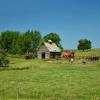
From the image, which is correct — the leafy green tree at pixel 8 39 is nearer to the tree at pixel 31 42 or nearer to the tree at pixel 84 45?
the tree at pixel 84 45

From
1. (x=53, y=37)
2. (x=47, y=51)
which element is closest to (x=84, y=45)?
(x=53, y=37)

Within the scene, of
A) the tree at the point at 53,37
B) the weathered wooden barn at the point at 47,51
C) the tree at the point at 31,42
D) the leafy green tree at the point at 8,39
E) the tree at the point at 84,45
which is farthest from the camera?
Result: the tree at the point at 84,45

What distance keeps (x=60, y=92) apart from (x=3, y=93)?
A: 4952mm

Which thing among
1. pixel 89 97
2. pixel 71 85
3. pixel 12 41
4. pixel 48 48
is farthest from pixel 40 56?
pixel 89 97

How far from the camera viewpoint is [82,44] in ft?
511

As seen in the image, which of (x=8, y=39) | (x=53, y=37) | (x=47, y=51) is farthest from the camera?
(x=8, y=39)

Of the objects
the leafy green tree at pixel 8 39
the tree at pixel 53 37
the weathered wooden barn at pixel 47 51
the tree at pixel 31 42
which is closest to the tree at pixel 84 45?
the tree at pixel 53 37

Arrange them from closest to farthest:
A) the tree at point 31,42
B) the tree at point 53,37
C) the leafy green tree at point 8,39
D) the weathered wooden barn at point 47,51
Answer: the weathered wooden barn at point 47,51 → the tree at point 31,42 → the tree at point 53,37 → the leafy green tree at point 8,39

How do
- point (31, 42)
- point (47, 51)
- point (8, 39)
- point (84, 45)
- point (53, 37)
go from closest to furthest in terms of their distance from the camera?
point (47, 51) < point (31, 42) < point (53, 37) < point (8, 39) < point (84, 45)

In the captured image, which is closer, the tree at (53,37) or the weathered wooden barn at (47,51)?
the weathered wooden barn at (47,51)

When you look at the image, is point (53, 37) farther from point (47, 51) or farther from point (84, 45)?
point (47, 51)

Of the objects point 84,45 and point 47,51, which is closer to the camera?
point 47,51

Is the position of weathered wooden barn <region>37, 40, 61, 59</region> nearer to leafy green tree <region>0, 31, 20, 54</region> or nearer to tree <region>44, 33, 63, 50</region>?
tree <region>44, 33, 63, 50</region>

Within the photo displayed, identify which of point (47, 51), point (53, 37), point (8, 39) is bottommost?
point (47, 51)
